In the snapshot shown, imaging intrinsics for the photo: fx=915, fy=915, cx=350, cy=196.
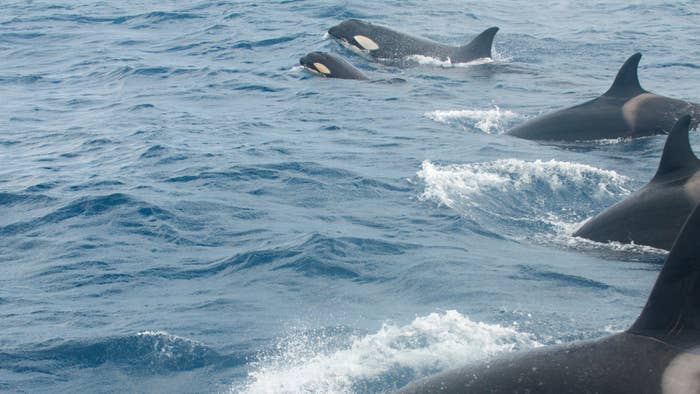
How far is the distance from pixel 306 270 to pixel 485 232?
2.35 meters

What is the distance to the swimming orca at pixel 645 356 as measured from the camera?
522 centimetres

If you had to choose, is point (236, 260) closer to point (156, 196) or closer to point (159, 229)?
point (159, 229)

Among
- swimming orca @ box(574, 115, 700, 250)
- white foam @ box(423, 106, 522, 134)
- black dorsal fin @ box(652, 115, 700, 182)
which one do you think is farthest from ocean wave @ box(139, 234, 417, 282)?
white foam @ box(423, 106, 522, 134)

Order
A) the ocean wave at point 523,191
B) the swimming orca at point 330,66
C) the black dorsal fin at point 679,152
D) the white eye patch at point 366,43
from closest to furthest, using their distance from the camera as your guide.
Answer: the black dorsal fin at point 679,152 → the ocean wave at point 523,191 → the swimming orca at point 330,66 → the white eye patch at point 366,43

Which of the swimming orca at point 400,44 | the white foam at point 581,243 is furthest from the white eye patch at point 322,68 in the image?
the white foam at point 581,243

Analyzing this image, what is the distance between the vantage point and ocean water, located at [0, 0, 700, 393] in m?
7.94

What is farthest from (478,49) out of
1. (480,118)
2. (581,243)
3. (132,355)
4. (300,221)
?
(132,355)

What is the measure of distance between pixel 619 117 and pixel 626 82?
22.9 inches

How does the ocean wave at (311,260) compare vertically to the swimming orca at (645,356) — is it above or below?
below

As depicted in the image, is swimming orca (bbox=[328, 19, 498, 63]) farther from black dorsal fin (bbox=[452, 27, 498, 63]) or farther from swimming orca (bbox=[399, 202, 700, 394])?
swimming orca (bbox=[399, 202, 700, 394])

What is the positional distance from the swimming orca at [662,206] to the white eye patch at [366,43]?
14.7 metres

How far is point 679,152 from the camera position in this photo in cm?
921

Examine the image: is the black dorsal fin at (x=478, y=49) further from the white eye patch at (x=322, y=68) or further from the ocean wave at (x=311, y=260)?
the ocean wave at (x=311, y=260)

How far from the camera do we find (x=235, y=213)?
39.9 feet
